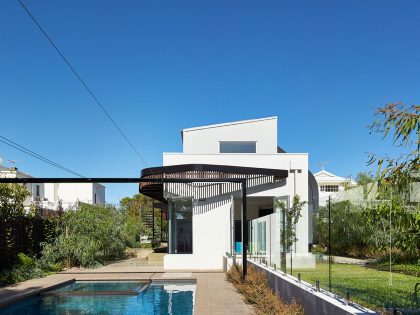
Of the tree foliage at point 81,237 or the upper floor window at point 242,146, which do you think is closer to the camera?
the tree foliage at point 81,237

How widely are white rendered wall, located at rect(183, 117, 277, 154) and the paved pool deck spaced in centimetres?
810

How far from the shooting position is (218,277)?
18766 mm

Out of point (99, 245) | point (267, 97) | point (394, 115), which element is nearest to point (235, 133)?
point (267, 97)

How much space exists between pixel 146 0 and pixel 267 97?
38.7 ft

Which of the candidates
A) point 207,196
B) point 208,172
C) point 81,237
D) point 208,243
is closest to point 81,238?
point 81,237

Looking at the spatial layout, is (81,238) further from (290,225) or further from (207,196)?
(290,225)

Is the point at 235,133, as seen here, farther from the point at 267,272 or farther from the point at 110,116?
the point at 267,272

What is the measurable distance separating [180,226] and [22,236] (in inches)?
296

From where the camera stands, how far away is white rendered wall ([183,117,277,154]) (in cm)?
2852

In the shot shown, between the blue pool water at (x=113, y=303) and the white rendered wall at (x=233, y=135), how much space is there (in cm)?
1236

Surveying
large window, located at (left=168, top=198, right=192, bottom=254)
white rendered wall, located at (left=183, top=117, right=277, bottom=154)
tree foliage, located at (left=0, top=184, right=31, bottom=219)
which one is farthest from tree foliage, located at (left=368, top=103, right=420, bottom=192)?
white rendered wall, located at (left=183, top=117, right=277, bottom=154)

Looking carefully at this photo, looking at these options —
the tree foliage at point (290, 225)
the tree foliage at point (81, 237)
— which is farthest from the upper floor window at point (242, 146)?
the tree foliage at point (290, 225)

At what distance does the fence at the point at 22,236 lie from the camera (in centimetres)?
1919

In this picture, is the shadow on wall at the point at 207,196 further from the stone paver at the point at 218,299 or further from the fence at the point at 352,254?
the fence at the point at 352,254
